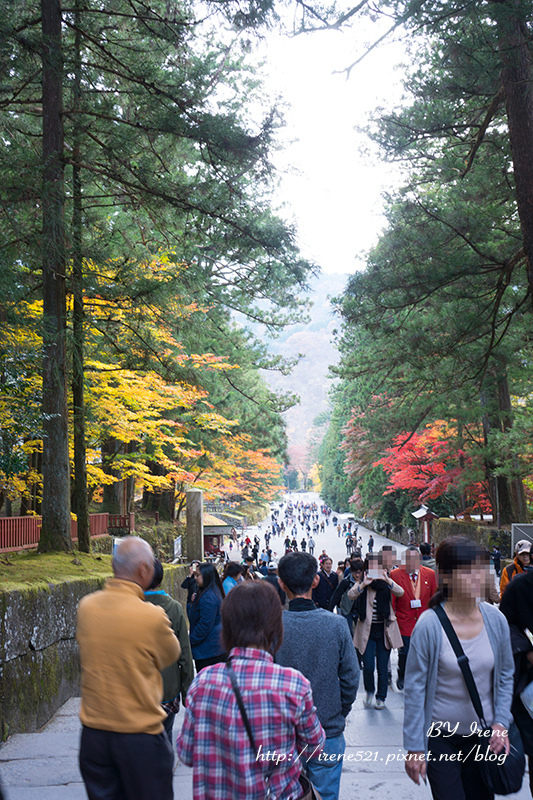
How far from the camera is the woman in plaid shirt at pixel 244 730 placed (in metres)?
2.30

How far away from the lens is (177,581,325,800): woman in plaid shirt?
230 centimetres

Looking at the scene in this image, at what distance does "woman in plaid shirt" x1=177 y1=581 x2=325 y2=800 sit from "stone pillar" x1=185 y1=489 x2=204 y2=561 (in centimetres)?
1876

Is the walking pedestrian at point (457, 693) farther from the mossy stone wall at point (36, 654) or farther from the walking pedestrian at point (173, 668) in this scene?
the mossy stone wall at point (36, 654)

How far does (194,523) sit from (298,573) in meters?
18.2

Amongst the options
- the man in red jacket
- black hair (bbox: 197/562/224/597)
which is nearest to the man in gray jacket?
black hair (bbox: 197/562/224/597)

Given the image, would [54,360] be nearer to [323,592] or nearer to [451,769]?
[323,592]

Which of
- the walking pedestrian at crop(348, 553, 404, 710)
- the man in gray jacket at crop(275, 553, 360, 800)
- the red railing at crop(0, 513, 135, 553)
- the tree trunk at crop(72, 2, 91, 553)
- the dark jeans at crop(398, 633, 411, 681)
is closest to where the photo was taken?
the man in gray jacket at crop(275, 553, 360, 800)

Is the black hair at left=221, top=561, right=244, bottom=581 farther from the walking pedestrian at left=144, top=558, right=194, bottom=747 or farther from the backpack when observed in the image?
the walking pedestrian at left=144, top=558, right=194, bottom=747

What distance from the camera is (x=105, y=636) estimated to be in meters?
2.80

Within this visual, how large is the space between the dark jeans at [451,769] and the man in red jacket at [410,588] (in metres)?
4.14

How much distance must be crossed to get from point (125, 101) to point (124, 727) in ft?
40.5

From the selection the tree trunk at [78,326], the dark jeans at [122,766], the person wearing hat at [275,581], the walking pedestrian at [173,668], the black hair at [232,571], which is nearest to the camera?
the dark jeans at [122,766]

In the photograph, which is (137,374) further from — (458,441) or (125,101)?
(458,441)

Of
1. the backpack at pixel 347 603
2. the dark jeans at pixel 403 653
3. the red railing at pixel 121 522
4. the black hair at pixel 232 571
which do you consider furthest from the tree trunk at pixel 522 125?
the red railing at pixel 121 522
